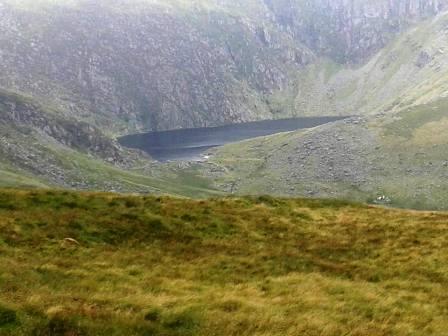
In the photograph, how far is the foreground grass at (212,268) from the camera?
16.2 metres

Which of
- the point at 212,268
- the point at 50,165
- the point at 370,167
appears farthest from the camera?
the point at 370,167

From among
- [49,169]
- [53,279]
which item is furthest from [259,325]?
[49,169]

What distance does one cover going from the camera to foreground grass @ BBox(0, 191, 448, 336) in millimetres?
16250

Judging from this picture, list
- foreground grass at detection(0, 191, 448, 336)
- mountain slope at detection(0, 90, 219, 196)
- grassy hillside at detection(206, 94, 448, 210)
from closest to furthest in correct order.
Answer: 1. foreground grass at detection(0, 191, 448, 336)
2. mountain slope at detection(0, 90, 219, 196)
3. grassy hillside at detection(206, 94, 448, 210)

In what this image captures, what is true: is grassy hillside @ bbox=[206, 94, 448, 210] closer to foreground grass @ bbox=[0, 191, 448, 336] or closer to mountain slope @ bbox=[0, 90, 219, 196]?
mountain slope @ bbox=[0, 90, 219, 196]

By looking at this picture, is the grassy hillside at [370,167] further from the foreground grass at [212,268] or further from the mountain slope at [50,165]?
the foreground grass at [212,268]

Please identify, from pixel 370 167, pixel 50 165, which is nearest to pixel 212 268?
pixel 50 165

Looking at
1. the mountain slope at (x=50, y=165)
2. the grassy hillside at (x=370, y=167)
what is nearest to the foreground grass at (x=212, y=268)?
the mountain slope at (x=50, y=165)

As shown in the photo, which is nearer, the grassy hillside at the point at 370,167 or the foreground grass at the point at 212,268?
the foreground grass at the point at 212,268

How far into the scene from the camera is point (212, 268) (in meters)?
23.7

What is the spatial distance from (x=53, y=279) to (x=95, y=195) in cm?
1459

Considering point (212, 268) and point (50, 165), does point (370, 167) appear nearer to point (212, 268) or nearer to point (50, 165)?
point (50, 165)

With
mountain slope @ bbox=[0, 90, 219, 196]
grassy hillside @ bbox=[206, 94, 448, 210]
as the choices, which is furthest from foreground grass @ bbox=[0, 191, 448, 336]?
grassy hillside @ bbox=[206, 94, 448, 210]

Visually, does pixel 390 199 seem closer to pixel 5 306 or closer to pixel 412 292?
pixel 412 292
